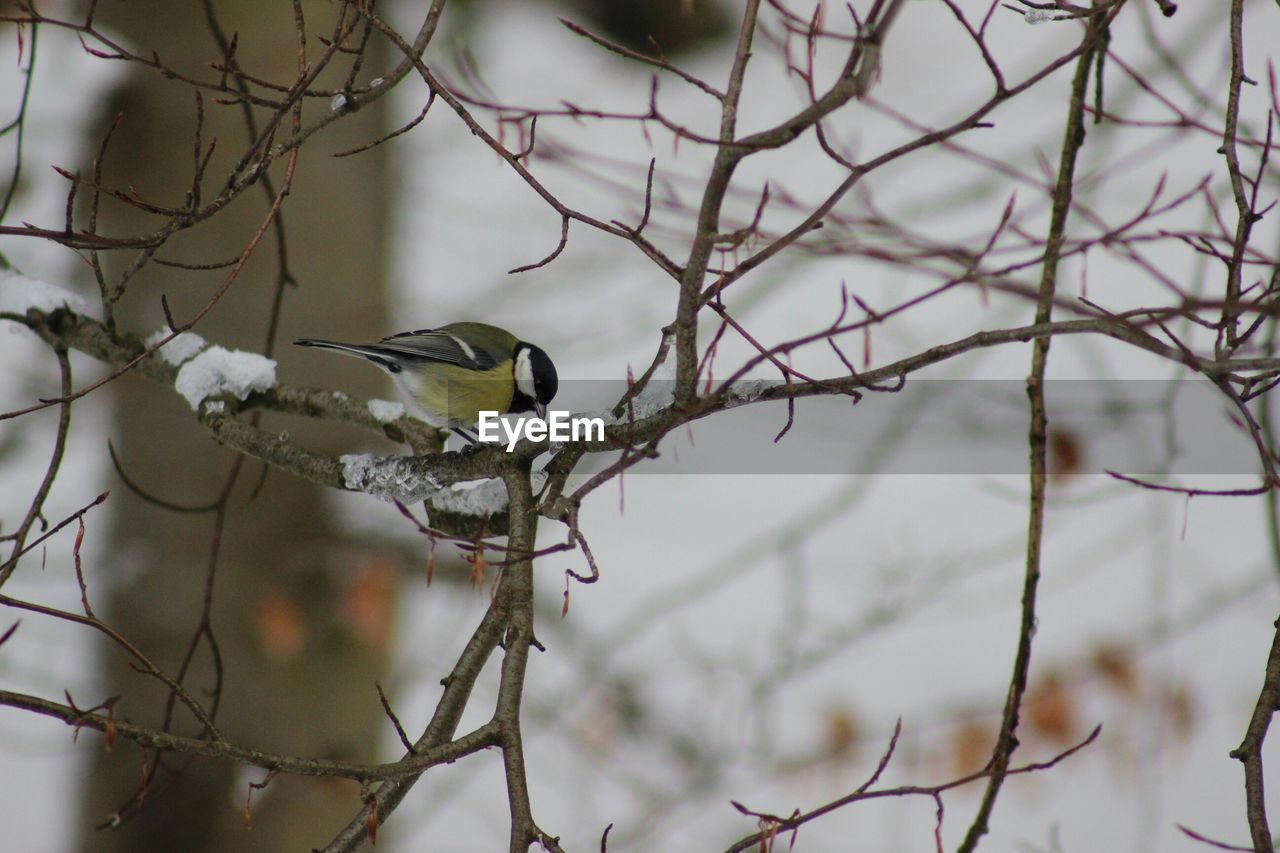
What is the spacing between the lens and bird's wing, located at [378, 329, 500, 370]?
2.67 m

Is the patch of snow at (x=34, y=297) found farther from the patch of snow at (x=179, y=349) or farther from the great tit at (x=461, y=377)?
the great tit at (x=461, y=377)

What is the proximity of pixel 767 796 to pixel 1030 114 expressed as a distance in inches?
158

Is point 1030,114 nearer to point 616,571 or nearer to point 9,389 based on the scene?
point 616,571

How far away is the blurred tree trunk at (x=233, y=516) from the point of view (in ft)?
10.8

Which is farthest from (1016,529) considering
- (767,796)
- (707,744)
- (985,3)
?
(985,3)

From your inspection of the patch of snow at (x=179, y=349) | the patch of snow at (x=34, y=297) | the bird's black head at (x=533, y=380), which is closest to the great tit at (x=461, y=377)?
the bird's black head at (x=533, y=380)

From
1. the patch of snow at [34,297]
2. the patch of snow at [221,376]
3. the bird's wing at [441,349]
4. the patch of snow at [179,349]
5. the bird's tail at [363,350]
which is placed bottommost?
the patch of snow at [221,376]

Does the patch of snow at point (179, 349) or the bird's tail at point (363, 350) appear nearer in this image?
the patch of snow at point (179, 349)

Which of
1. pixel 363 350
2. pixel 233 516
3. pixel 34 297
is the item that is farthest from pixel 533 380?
pixel 233 516

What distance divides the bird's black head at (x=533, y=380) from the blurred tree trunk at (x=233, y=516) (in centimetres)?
92

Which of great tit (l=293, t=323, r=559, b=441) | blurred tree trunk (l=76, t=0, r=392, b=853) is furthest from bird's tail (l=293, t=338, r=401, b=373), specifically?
blurred tree trunk (l=76, t=0, r=392, b=853)

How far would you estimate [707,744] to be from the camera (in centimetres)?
381

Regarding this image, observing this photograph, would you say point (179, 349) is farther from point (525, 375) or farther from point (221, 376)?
point (525, 375)

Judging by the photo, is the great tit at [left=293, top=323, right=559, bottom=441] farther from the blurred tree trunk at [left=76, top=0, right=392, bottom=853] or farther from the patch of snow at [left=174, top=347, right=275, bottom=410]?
the blurred tree trunk at [left=76, top=0, right=392, bottom=853]
